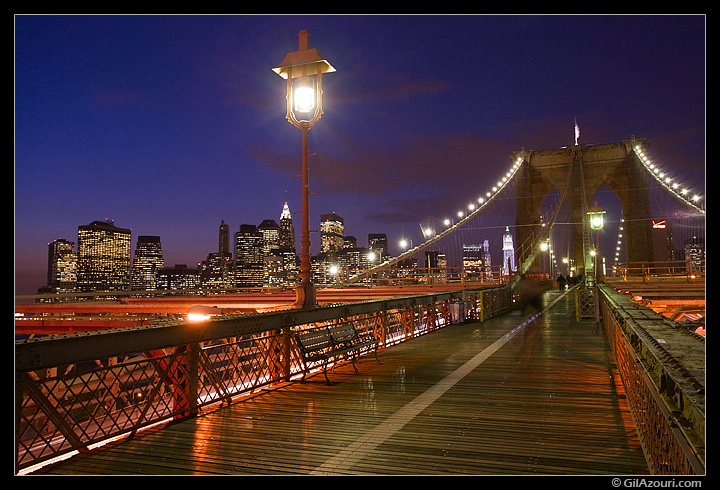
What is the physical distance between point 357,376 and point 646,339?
463 centimetres

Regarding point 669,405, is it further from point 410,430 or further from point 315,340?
point 315,340

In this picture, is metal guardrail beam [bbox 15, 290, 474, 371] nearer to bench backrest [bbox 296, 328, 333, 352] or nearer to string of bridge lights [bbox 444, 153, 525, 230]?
bench backrest [bbox 296, 328, 333, 352]

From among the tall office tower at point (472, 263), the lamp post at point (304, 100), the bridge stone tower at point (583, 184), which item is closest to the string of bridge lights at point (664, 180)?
the bridge stone tower at point (583, 184)

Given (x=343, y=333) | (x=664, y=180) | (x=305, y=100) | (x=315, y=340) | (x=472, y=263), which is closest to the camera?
(x=315, y=340)

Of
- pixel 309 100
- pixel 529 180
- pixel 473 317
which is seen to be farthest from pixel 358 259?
pixel 309 100

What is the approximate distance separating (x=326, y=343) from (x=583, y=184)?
60965 millimetres

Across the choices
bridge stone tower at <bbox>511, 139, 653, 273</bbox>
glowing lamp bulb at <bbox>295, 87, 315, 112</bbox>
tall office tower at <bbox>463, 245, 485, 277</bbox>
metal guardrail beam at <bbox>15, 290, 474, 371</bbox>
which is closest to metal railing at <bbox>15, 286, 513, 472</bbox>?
metal guardrail beam at <bbox>15, 290, 474, 371</bbox>

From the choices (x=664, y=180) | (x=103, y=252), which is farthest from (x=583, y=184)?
(x=103, y=252)

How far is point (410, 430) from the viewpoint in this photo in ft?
16.2

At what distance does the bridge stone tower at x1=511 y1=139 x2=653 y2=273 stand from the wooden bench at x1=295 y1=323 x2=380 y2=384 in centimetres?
5237

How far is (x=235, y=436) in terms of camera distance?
4.82 m

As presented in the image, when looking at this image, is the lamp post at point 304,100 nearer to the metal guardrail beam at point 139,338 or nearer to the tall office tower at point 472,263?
the metal guardrail beam at point 139,338

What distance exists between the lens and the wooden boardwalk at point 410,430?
402cm
